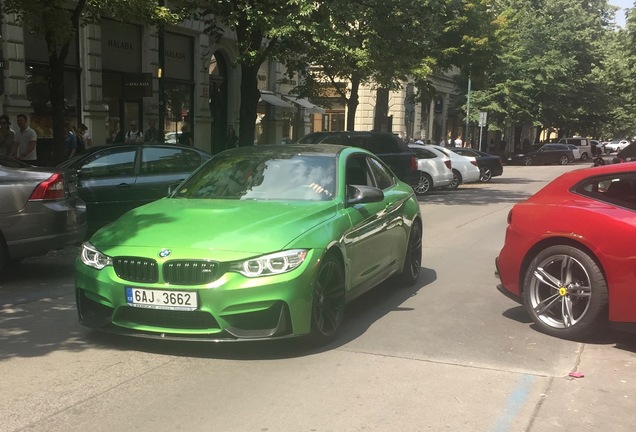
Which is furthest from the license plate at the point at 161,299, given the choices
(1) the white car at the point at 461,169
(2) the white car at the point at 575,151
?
(2) the white car at the point at 575,151

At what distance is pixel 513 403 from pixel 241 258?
204cm

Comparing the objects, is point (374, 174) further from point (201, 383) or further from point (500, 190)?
point (500, 190)

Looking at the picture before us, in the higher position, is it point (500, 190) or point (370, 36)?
point (370, 36)

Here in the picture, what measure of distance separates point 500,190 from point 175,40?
12.6m

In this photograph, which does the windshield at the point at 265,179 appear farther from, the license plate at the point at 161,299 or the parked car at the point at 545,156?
the parked car at the point at 545,156

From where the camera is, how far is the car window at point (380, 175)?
7.38 meters

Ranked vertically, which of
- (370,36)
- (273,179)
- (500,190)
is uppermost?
(370,36)

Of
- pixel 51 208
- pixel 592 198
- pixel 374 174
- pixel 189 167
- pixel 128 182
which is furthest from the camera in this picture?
pixel 189 167

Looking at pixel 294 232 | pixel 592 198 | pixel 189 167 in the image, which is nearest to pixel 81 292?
pixel 294 232

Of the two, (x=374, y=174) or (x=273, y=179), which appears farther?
(x=374, y=174)

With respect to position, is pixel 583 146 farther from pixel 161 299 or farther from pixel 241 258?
pixel 161 299

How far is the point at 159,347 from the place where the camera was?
5418 millimetres

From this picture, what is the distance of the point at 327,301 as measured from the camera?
18.0 feet

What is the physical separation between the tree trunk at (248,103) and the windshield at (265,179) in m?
11.3
